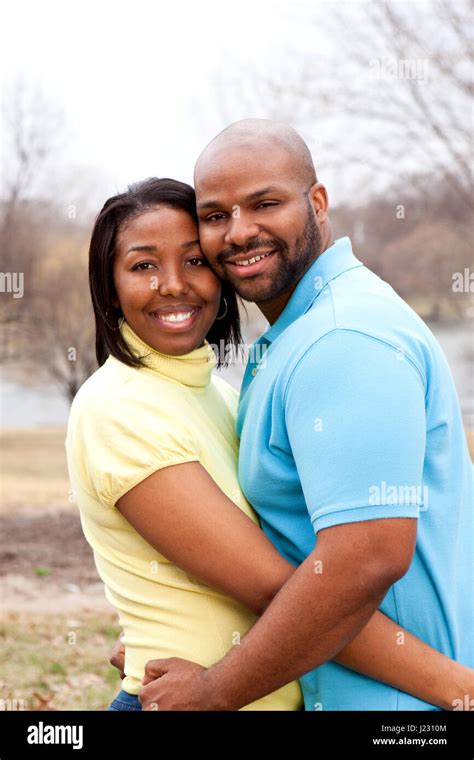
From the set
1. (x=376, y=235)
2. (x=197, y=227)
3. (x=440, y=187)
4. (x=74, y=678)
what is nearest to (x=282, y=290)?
(x=197, y=227)

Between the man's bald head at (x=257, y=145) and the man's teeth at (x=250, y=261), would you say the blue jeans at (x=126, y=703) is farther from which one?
the man's bald head at (x=257, y=145)

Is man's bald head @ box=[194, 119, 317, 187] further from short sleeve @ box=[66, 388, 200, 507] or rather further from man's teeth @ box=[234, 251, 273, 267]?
short sleeve @ box=[66, 388, 200, 507]

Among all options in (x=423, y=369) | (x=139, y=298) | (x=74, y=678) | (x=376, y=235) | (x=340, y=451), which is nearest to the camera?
(x=340, y=451)

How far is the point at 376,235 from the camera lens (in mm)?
10336

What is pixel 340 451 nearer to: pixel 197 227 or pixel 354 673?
pixel 354 673

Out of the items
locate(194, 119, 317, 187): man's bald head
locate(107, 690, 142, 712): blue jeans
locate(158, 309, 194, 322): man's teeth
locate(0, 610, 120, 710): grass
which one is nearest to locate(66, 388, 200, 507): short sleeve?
locate(158, 309, 194, 322): man's teeth

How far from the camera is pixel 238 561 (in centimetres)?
215

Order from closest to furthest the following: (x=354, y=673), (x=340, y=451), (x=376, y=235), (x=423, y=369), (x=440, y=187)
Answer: (x=340, y=451)
(x=423, y=369)
(x=354, y=673)
(x=440, y=187)
(x=376, y=235)

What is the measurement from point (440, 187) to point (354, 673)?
7.29m

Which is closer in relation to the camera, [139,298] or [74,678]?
[139,298]

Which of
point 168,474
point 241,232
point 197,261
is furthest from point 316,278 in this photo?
point 168,474

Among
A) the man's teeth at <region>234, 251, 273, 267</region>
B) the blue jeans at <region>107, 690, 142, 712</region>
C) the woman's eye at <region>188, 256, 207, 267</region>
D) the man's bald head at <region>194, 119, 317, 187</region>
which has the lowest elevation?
the blue jeans at <region>107, 690, 142, 712</region>

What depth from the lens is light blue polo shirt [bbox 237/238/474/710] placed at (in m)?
1.97

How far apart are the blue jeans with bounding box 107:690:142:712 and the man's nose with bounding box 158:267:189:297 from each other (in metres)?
1.01
